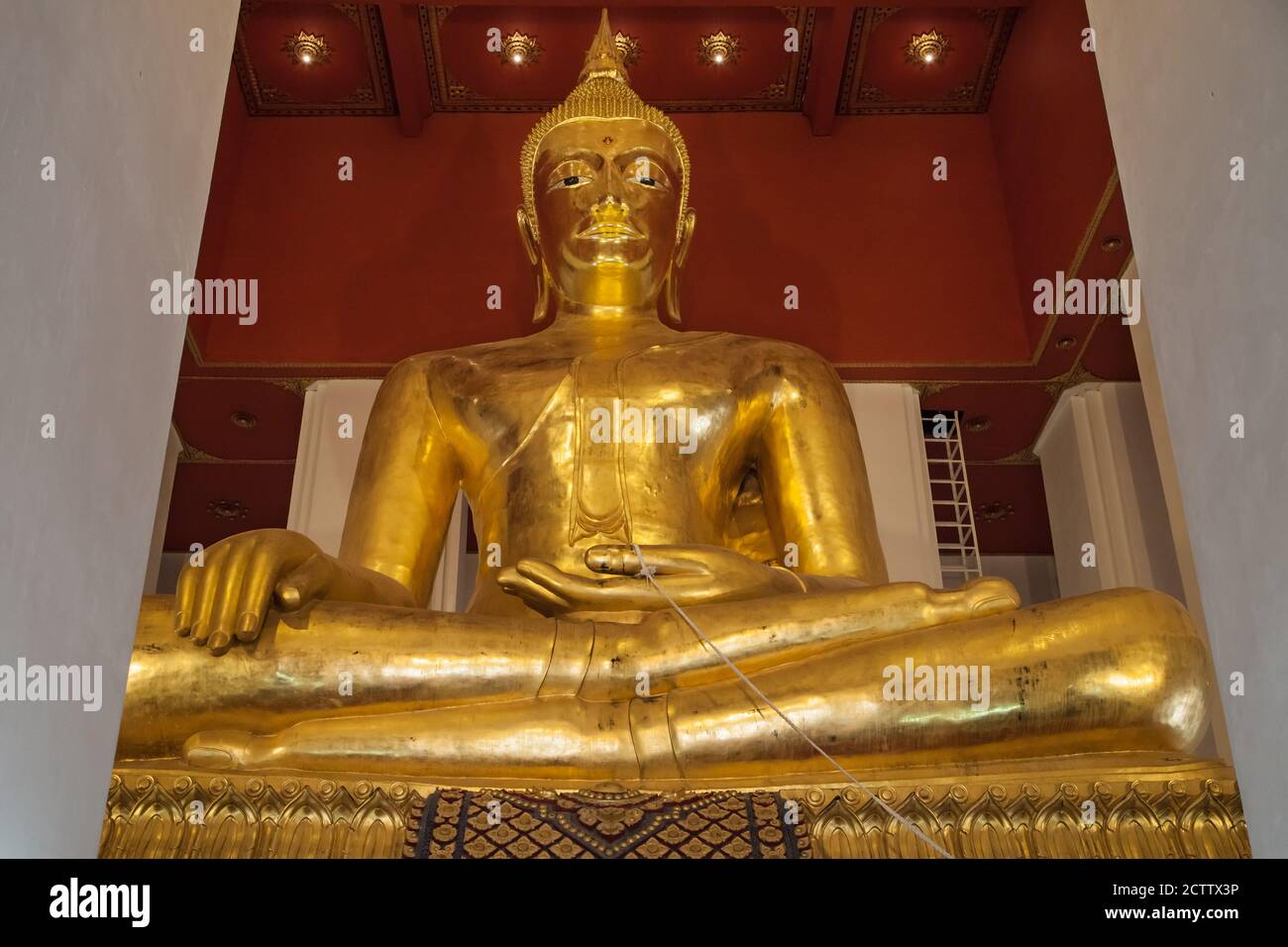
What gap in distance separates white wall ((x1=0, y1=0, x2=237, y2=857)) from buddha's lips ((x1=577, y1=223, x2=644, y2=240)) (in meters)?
1.76

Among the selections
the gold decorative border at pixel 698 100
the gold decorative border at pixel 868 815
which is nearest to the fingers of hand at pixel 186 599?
the gold decorative border at pixel 868 815

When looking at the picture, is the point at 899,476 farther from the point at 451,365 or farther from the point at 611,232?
the point at 451,365

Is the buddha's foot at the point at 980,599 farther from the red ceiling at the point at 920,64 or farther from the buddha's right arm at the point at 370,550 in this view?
the red ceiling at the point at 920,64

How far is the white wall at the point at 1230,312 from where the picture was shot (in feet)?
5.01

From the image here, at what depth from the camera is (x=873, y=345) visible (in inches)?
175

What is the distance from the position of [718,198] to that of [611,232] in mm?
1240

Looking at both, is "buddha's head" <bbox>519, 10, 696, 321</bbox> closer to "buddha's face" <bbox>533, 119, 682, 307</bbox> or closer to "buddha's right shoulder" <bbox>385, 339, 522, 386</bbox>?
"buddha's face" <bbox>533, 119, 682, 307</bbox>

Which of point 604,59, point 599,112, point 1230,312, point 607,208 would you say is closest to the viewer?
point 1230,312

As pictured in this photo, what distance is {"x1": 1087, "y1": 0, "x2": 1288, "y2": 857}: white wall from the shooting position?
1.53 metres

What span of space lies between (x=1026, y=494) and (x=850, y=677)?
3286 millimetres

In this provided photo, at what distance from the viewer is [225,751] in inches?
82.5

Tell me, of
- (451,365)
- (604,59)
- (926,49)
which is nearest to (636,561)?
(451,365)

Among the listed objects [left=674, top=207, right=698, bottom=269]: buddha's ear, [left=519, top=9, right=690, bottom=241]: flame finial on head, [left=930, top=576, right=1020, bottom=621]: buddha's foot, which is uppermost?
[left=519, top=9, right=690, bottom=241]: flame finial on head

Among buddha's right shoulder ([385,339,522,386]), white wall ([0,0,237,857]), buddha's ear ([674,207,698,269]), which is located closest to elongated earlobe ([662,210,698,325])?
buddha's ear ([674,207,698,269])
